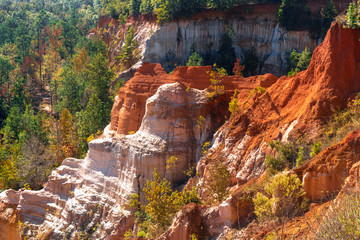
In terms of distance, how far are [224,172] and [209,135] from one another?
597cm

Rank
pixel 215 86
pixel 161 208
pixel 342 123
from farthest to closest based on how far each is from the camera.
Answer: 1. pixel 215 86
2. pixel 161 208
3. pixel 342 123

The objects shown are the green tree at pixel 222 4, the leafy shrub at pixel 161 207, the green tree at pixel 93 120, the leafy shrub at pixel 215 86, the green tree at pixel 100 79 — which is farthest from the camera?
the green tree at pixel 222 4

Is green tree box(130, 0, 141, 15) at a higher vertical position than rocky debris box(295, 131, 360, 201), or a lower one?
higher

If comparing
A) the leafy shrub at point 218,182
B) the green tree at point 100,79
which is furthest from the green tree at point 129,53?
the leafy shrub at point 218,182

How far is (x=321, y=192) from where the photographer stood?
15.9 meters

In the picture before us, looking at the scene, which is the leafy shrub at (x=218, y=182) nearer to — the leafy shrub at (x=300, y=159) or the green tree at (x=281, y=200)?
the leafy shrub at (x=300, y=159)

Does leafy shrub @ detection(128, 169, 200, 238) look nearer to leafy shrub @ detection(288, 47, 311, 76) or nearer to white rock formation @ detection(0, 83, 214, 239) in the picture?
white rock formation @ detection(0, 83, 214, 239)

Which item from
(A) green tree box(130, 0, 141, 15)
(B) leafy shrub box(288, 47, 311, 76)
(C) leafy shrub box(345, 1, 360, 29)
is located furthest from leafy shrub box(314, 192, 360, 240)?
(A) green tree box(130, 0, 141, 15)

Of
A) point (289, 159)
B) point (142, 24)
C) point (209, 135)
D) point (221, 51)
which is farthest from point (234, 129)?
point (142, 24)

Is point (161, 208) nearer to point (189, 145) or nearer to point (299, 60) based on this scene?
point (189, 145)

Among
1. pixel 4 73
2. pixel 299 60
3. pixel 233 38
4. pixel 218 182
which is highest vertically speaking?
pixel 233 38

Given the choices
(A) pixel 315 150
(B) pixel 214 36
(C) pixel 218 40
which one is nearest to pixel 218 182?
(A) pixel 315 150

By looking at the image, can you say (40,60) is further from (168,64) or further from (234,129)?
(234,129)

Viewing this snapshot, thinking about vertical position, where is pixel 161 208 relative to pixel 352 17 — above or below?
below
